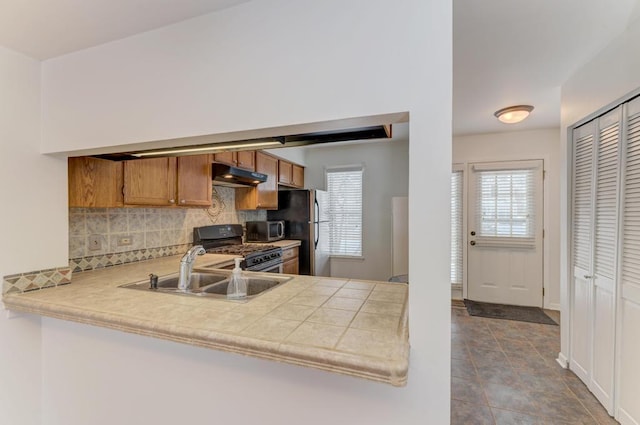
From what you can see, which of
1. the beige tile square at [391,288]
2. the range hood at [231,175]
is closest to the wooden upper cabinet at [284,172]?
the range hood at [231,175]

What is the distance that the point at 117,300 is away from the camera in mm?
1384

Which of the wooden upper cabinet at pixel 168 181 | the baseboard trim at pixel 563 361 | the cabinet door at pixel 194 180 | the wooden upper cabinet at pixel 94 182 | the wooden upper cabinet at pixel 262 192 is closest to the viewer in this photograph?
the wooden upper cabinet at pixel 94 182

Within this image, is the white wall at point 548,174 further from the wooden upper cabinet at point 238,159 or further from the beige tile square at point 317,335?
the beige tile square at point 317,335

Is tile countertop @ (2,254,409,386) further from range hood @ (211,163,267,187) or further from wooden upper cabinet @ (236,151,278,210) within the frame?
wooden upper cabinet @ (236,151,278,210)

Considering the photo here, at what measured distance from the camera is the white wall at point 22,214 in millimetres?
1465

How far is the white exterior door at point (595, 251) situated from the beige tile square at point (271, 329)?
2274 millimetres

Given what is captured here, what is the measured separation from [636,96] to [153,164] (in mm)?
3327

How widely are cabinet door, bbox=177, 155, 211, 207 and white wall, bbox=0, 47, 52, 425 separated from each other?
2.74ft

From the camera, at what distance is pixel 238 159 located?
123 inches

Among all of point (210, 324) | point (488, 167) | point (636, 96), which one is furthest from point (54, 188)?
point (488, 167)

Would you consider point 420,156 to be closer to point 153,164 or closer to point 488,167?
point 153,164

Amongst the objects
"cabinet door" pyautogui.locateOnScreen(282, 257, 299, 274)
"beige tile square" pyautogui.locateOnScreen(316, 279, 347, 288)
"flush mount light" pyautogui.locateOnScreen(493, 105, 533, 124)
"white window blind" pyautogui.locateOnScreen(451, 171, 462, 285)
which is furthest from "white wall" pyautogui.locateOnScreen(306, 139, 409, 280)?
"beige tile square" pyautogui.locateOnScreen(316, 279, 347, 288)

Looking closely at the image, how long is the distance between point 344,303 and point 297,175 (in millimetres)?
3551

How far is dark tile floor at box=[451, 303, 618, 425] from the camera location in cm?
194
